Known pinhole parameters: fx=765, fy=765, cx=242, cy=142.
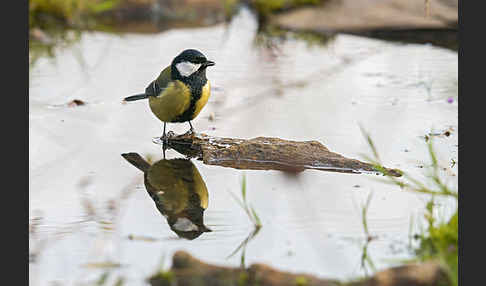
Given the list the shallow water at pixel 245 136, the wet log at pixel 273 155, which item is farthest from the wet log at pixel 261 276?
the wet log at pixel 273 155

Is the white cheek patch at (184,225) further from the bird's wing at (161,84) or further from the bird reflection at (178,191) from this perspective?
the bird's wing at (161,84)

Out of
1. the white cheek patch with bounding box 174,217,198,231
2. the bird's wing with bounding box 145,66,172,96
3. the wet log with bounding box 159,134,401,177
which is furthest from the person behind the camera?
the bird's wing with bounding box 145,66,172,96

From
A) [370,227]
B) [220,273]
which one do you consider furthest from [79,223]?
[370,227]

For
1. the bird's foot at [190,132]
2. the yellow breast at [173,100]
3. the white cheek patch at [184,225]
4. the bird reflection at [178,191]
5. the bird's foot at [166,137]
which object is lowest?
the white cheek patch at [184,225]

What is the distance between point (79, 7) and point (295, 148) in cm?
527

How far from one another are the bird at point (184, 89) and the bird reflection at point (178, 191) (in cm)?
42

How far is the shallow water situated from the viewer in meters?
2.90

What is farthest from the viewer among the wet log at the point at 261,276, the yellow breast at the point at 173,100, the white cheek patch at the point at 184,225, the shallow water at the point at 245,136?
the yellow breast at the point at 173,100

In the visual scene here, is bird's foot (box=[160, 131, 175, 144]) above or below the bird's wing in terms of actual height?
below

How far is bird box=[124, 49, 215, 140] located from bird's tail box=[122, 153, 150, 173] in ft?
1.25

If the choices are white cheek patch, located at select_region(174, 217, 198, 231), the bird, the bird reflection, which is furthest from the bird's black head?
white cheek patch, located at select_region(174, 217, 198, 231)

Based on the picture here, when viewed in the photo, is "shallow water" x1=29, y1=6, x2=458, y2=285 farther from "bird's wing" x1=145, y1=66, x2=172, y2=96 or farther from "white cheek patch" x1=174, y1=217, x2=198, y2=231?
"bird's wing" x1=145, y1=66, x2=172, y2=96

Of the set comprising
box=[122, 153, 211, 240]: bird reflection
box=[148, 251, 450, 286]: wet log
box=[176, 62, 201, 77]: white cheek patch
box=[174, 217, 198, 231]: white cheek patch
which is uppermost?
box=[176, 62, 201, 77]: white cheek patch

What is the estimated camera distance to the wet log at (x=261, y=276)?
243 centimetres
